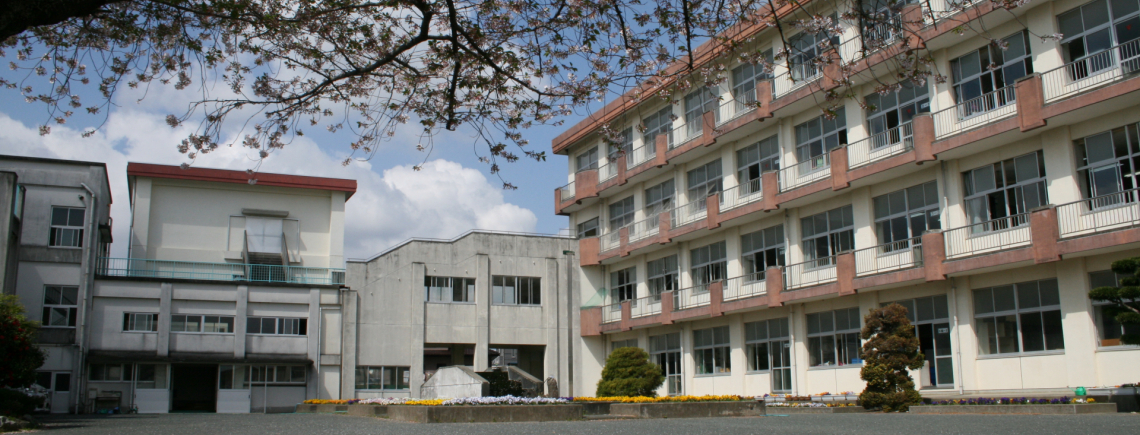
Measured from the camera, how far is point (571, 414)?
1769 cm

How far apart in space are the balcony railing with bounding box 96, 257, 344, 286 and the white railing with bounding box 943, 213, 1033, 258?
22.7 metres

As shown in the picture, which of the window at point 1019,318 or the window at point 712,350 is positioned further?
the window at point 712,350

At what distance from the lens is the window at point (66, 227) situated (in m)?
30.3

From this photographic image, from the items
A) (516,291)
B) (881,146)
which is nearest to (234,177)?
(516,291)

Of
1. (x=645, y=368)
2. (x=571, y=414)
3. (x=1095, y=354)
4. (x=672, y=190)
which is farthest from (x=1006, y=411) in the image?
(x=672, y=190)

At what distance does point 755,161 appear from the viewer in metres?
30.2

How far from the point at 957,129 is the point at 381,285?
22130 millimetres

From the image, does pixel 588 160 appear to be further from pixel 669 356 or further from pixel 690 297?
pixel 669 356

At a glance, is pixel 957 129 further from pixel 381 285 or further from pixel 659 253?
pixel 381 285

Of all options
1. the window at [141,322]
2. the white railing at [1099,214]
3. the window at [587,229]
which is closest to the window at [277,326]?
the window at [141,322]

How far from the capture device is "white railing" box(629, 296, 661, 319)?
115 ft

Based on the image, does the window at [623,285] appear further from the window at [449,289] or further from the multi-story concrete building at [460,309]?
the window at [449,289]

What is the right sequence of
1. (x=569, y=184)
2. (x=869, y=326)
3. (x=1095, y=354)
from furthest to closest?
(x=569, y=184) → (x=869, y=326) → (x=1095, y=354)

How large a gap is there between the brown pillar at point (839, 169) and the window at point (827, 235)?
4.45 ft
